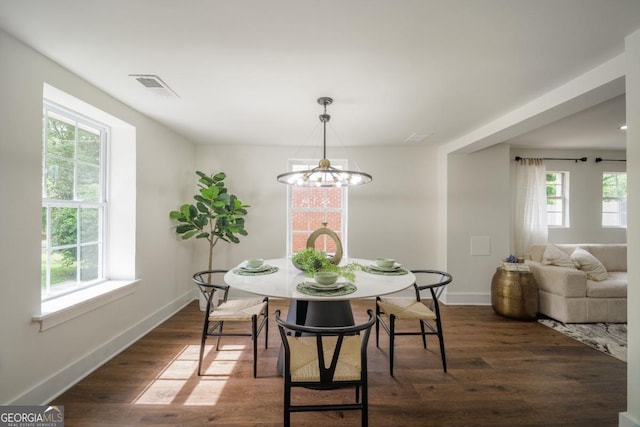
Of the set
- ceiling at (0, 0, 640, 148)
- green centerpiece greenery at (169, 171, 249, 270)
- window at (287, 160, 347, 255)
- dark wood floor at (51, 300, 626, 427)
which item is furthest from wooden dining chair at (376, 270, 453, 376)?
green centerpiece greenery at (169, 171, 249, 270)

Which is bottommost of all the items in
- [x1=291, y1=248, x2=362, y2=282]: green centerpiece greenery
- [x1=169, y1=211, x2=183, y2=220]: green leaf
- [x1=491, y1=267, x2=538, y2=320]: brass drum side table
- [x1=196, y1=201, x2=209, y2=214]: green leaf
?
[x1=491, y1=267, x2=538, y2=320]: brass drum side table

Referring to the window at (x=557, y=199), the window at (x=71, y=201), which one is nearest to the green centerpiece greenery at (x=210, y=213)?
the window at (x=71, y=201)

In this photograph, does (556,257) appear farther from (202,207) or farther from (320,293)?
(202,207)

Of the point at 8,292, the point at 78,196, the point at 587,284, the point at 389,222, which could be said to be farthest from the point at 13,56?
the point at 587,284

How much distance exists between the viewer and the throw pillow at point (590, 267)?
3239 millimetres

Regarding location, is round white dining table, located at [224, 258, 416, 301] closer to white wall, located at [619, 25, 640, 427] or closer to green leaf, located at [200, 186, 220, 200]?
white wall, located at [619, 25, 640, 427]

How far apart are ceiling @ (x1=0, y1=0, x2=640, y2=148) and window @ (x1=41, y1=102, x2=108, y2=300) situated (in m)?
0.48

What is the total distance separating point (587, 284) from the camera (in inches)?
123

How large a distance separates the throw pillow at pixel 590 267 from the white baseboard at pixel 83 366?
17.3ft

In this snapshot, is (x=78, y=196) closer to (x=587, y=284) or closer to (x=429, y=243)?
(x=429, y=243)

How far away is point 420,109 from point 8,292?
345 cm

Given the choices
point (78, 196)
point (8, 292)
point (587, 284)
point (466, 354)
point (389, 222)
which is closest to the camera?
point (8, 292)

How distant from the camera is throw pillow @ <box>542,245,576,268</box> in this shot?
10.9ft

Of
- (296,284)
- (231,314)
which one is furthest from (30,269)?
(296,284)
